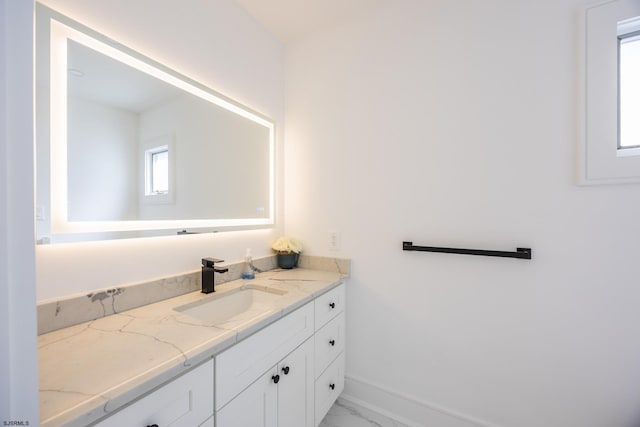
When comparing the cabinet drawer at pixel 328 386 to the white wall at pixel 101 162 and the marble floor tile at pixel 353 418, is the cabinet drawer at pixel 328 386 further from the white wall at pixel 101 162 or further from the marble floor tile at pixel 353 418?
the white wall at pixel 101 162

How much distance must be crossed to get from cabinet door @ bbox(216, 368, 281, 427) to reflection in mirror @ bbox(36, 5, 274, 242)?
0.73 meters

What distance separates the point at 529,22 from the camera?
1.13 m

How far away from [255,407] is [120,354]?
48 cm

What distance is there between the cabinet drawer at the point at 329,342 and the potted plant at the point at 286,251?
468 mm

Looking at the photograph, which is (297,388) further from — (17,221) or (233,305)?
(17,221)

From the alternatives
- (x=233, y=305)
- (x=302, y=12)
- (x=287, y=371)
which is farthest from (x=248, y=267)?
(x=302, y=12)

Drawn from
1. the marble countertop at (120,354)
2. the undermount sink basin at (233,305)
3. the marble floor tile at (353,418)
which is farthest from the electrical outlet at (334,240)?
the marble floor tile at (353,418)

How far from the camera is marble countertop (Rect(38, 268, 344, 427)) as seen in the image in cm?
49

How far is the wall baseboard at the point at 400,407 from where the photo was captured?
1.29 m

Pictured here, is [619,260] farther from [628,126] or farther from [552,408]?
[552,408]

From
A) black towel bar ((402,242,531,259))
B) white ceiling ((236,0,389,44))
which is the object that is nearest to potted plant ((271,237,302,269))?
black towel bar ((402,242,531,259))

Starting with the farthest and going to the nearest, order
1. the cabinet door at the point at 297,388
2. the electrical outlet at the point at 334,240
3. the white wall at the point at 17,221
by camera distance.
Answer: the electrical outlet at the point at 334,240 → the cabinet door at the point at 297,388 → the white wall at the point at 17,221

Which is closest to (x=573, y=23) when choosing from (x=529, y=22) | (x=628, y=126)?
(x=529, y=22)

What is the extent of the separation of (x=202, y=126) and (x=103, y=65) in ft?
1.37
